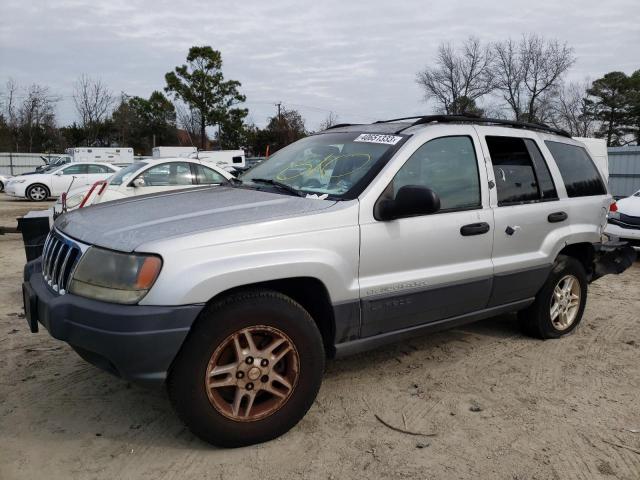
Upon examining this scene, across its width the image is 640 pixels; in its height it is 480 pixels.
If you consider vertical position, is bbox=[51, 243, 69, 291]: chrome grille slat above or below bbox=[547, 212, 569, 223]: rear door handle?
below

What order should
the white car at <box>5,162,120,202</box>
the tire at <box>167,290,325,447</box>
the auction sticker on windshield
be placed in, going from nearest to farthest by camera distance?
1. the tire at <box>167,290,325,447</box>
2. the auction sticker on windshield
3. the white car at <box>5,162,120,202</box>

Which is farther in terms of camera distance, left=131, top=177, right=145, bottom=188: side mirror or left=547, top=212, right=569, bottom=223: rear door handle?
left=131, top=177, right=145, bottom=188: side mirror

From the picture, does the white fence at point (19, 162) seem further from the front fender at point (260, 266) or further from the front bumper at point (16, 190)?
the front fender at point (260, 266)

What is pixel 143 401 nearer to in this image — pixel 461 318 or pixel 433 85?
pixel 461 318

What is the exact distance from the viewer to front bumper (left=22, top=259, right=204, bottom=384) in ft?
8.34

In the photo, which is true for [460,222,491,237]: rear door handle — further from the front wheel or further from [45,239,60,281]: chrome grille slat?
the front wheel

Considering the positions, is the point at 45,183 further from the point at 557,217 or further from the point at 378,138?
the point at 557,217

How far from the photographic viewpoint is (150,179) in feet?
31.5

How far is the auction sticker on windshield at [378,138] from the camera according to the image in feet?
11.8

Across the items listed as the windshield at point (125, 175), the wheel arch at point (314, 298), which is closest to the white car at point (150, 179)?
the windshield at point (125, 175)

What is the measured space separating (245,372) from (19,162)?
126ft

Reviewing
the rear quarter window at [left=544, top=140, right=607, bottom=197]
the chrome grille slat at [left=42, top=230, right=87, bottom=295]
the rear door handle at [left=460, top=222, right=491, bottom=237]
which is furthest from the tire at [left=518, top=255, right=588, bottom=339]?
the chrome grille slat at [left=42, top=230, right=87, bottom=295]

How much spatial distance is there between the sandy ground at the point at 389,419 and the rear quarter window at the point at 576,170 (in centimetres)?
133

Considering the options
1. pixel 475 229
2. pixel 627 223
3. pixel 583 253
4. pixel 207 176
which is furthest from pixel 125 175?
pixel 627 223
